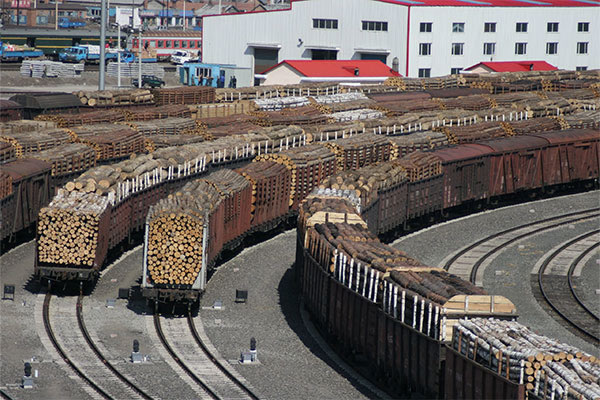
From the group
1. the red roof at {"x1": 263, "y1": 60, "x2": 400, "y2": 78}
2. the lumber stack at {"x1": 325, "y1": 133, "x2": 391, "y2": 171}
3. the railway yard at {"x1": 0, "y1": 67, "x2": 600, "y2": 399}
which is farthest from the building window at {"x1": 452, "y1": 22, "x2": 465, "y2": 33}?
the lumber stack at {"x1": 325, "y1": 133, "x2": 391, "y2": 171}

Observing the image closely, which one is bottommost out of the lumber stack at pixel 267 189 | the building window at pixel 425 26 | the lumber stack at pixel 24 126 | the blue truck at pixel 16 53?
the lumber stack at pixel 267 189

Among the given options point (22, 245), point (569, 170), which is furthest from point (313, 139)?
point (22, 245)

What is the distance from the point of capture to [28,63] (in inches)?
3666

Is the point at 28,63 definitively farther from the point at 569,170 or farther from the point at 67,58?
the point at 569,170

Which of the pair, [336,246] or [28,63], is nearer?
[336,246]

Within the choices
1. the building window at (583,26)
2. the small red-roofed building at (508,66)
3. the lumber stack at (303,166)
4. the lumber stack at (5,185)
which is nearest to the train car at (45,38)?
the small red-roofed building at (508,66)

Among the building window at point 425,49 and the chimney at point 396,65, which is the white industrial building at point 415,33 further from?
the chimney at point 396,65

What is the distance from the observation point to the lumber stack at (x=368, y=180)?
39.1 metres

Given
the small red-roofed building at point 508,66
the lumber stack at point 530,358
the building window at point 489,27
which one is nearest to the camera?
the lumber stack at point 530,358

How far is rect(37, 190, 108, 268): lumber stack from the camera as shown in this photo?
31.7m

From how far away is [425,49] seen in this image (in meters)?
90.1

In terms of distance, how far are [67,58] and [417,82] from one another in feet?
142

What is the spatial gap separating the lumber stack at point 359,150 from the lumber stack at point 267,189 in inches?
209

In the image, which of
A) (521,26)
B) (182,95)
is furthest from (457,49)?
(182,95)
